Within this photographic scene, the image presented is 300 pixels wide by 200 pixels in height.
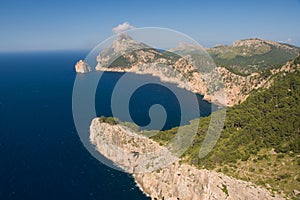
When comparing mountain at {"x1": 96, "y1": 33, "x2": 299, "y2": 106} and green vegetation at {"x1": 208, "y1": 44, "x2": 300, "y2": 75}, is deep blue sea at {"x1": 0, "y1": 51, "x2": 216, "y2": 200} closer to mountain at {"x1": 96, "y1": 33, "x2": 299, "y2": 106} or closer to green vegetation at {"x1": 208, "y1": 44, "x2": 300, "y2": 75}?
mountain at {"x1": 96, "y1": 33, "x2": 299, "y2": 106}

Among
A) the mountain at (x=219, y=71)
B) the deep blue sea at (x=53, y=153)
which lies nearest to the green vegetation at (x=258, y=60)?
the mountain at (x=219, y=71)

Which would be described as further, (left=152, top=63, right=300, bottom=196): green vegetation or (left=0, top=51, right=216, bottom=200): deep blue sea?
(left=0, top=51, right=216, bottom=200): deep blue sea

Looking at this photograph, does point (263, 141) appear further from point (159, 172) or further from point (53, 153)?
point (53, 153)

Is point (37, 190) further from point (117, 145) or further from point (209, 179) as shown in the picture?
point (209, 179)

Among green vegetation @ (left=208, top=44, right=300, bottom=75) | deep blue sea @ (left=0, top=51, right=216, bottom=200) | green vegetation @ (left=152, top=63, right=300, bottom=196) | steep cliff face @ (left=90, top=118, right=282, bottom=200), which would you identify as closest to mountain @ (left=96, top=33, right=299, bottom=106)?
green vegetation @ (left=208, top=44, right=300, bottom=75)

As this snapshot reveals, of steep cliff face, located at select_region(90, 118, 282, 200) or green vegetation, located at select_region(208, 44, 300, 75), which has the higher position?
green vegetation, located at select_region(208, 44, 300, 75)

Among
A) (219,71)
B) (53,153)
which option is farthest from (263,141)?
(219,71)

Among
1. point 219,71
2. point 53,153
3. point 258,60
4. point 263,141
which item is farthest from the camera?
point 258,60
